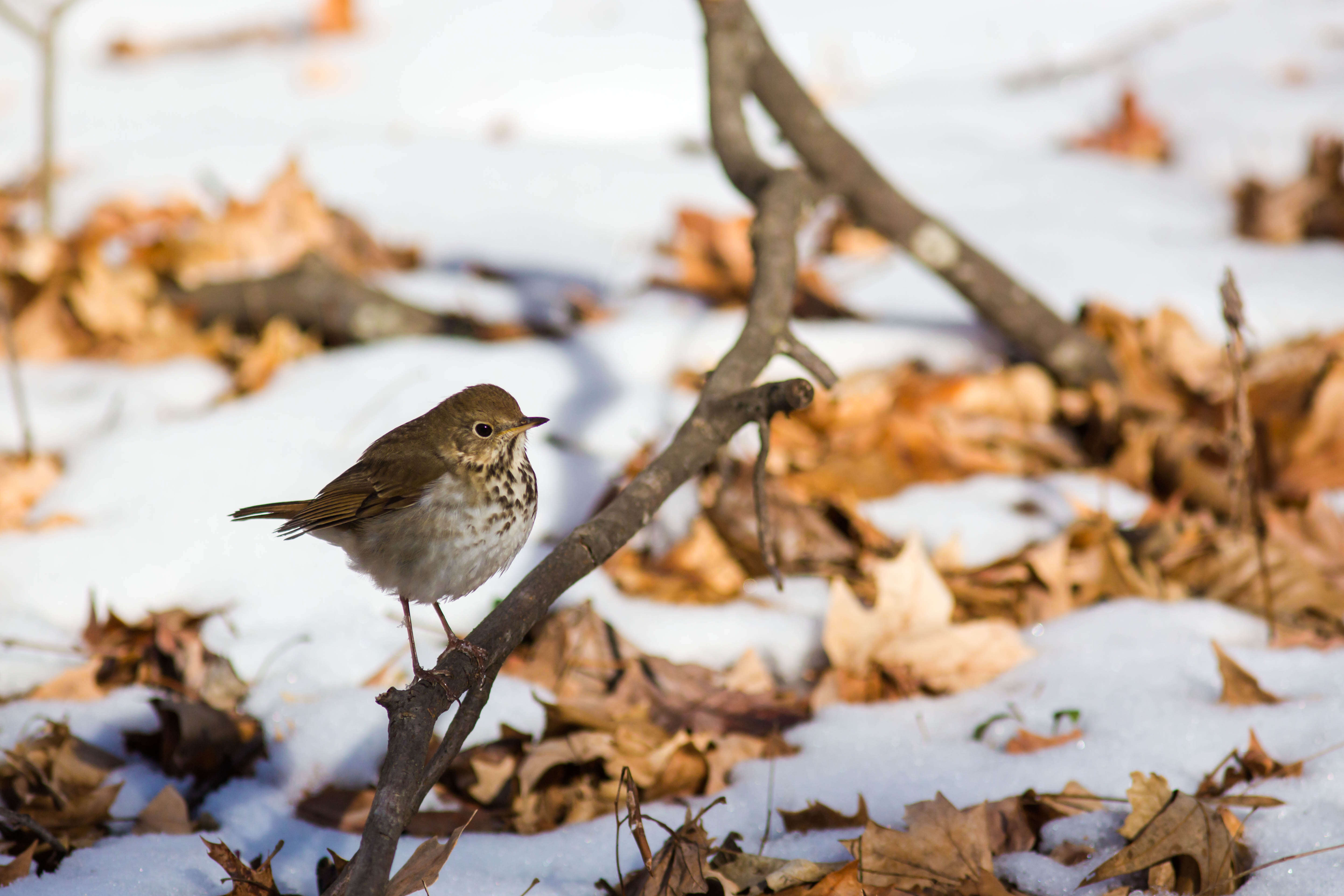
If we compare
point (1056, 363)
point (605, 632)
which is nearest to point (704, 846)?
point (605, 632)

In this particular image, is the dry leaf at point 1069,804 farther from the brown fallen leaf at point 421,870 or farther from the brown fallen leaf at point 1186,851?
the brown fallen leaf at point 421,870

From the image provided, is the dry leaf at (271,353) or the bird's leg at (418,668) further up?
the bird's leg at (418,668)

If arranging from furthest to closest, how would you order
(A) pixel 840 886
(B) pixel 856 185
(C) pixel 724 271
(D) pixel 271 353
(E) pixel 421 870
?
1. (C) pixel 724 271
2. (D) pixel 271 353
3. (B) pixel 856 185
4. (A) pixel 840 886
5. (E) pixel 421 870

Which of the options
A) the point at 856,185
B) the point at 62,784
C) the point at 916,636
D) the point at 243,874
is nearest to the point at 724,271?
the point at 856,185

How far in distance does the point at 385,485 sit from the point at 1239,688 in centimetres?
199

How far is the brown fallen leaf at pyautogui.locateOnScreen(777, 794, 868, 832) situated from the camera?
212cm

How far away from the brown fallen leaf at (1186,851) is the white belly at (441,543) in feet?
4.11

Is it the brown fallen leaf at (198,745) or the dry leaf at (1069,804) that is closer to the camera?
the dry leaf at (1069,804)

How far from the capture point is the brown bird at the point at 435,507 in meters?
2.10

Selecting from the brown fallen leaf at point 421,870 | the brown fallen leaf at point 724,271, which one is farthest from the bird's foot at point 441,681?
the brown fallen leaf at point 724,271

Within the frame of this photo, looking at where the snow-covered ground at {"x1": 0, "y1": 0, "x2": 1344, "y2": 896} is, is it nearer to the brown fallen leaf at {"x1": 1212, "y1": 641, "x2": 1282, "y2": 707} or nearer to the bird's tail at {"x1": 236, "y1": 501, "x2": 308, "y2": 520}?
the brown fallen leaf at {"x1": 1212, "y1": 641, "x2": 1282, "y2": 707}

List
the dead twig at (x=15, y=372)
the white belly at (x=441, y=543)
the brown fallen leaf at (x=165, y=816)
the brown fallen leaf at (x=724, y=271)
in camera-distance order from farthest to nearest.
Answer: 1. the brown fallen leaf at (x=724, y=271)
2. the dead twig at (x=15, y=372)
3. the brown fallen leaf at (x=165, y=816)
4. the white belly at (x=441, y=543)

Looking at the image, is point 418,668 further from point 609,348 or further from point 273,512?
point 609,348

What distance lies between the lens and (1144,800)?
194 centimetres
